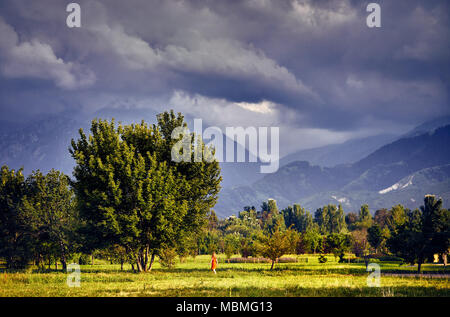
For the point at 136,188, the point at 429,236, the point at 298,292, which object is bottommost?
the point at 298,292

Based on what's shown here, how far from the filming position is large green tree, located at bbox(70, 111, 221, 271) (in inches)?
1468

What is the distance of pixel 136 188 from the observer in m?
37.8

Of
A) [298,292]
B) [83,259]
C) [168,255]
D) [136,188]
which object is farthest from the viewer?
[83,259]

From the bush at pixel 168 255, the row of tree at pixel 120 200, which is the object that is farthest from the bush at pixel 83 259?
the bush at pixel 168 255

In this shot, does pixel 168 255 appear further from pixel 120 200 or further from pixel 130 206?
pixel 120 200

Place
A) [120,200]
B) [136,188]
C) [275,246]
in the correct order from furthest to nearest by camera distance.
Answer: [275,246] → [120,200] → [136,188]

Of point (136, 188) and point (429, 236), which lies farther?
point (429, 236)

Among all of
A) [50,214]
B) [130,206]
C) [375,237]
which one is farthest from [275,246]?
[375,237]

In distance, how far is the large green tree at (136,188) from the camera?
3728 cm

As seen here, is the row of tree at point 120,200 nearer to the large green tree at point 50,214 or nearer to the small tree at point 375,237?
the large green tree at point 50,214

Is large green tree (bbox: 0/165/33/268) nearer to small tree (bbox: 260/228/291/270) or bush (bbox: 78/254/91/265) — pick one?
Answer: bush (bbox: 78/254/91/265)

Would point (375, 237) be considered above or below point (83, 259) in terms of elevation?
above
